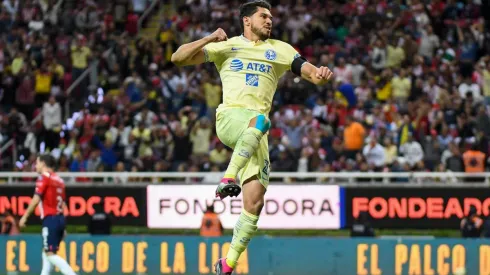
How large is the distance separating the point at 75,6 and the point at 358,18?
7579 mm

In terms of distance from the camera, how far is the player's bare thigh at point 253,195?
11.3 m

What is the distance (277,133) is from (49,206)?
28.9 feet

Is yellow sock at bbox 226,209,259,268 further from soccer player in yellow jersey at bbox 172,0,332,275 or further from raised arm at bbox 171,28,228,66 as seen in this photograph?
raised arm at bbox 171,28,228,66

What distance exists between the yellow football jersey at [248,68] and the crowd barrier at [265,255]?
7.54 meters

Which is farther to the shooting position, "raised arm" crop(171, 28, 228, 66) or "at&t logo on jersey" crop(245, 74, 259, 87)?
"at&t logo on jersey" crop(245, 74, 259, 87)

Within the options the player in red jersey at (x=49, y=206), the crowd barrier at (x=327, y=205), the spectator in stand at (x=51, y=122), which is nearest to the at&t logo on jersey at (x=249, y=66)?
the player in red jersey at (x=49, y=206)

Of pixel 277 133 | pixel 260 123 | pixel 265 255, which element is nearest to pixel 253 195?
pixel 260 123

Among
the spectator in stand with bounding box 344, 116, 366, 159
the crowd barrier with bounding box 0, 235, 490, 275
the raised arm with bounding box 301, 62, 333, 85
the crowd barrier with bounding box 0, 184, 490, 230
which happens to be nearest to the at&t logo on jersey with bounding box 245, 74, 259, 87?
the raised arm with bounding box 301, 62, 333, 85

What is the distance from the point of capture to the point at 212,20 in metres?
30.1

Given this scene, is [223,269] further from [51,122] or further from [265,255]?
[51,122]

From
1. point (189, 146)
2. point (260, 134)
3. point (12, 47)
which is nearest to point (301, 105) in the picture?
point (189, 146)

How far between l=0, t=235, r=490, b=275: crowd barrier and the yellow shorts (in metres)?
7.42

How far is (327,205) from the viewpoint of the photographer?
78.0ft

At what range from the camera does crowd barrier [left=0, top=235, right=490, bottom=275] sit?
1869 cm
